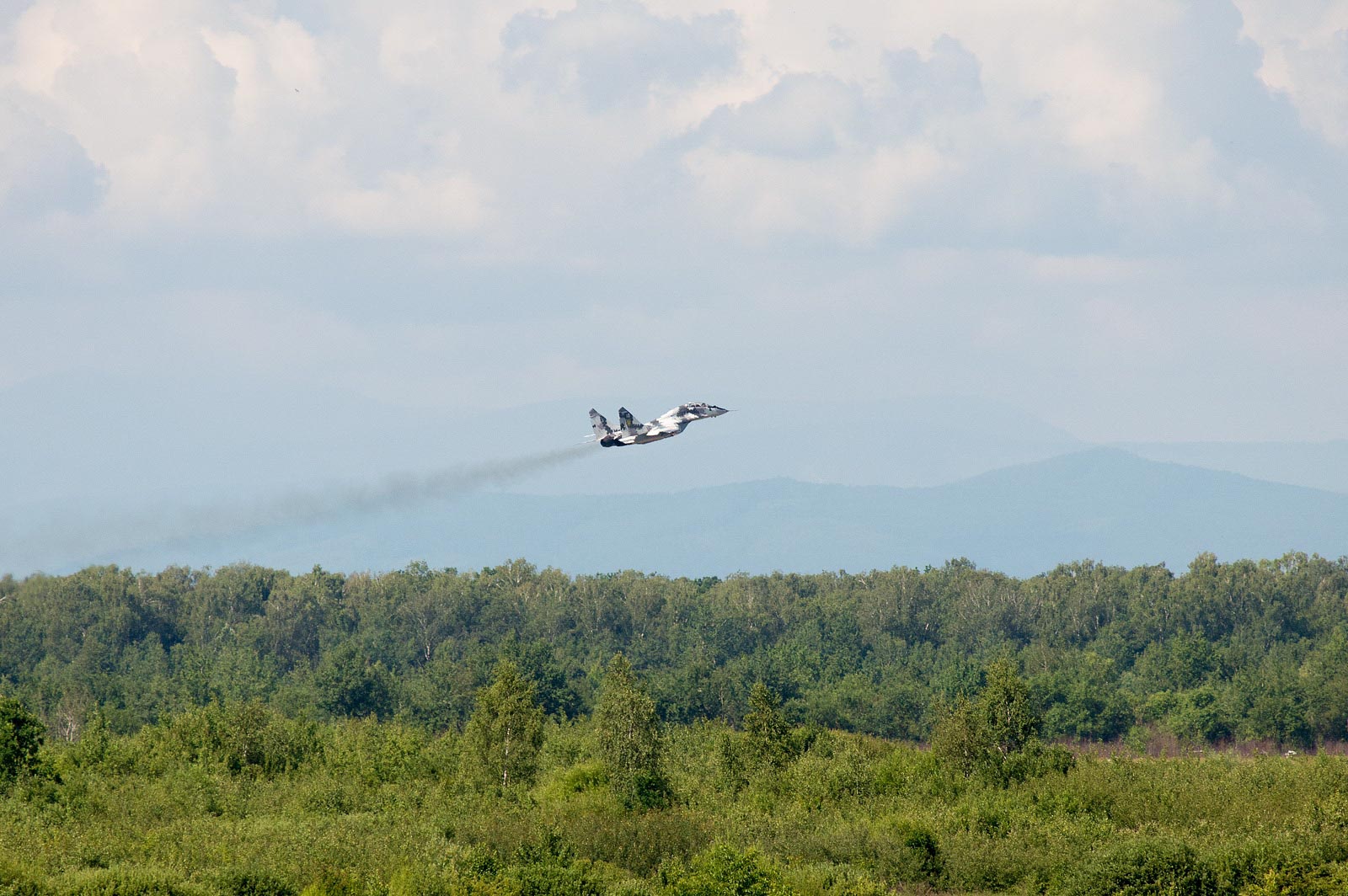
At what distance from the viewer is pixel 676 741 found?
95.8m

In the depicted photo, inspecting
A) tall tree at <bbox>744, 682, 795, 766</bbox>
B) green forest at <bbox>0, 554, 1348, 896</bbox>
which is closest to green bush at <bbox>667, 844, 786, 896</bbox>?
green forest at <bbox>0, 554, 1348, 896</bbox>

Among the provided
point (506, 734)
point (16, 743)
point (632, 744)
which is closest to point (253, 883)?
point (506, 734)

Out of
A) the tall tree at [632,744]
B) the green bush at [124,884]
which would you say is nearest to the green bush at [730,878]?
the green bush at [124,884]

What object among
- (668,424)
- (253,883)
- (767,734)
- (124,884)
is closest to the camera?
(124,884)

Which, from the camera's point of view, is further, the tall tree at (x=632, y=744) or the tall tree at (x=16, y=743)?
the tall tree at (x=16, y=743)

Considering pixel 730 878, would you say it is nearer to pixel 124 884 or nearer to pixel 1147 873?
pixel 1147 873

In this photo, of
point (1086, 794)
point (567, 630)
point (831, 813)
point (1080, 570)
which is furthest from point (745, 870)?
point (1080, 570)

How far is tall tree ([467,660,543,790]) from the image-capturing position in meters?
70.9

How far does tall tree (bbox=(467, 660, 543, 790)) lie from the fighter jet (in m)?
13.1

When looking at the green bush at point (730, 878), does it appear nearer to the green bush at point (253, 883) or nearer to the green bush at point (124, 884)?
the green bush at point (253, 883)

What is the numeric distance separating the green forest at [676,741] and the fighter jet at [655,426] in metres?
11.7

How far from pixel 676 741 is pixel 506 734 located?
2654 cm

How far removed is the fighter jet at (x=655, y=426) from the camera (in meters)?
64.6

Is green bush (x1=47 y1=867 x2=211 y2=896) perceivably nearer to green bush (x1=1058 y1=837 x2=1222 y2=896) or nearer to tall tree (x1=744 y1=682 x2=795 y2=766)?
green bush (x1=1058 y1=837 x2=1222 y2=896)
